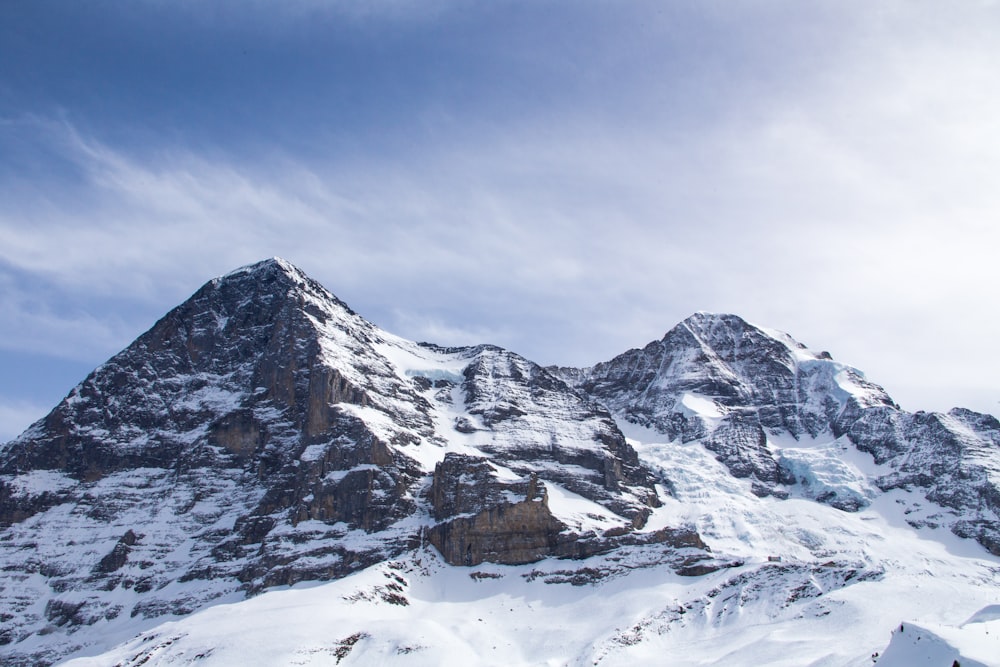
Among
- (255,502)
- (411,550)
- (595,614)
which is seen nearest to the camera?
(595,614)

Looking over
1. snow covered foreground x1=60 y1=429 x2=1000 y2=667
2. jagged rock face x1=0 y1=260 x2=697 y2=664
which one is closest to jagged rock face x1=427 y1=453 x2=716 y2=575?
jagged rock face x1=0 y1=260 x2=697 y2=664

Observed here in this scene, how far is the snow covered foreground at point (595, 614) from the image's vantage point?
117812mm

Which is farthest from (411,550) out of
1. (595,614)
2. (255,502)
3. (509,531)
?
(255,502)

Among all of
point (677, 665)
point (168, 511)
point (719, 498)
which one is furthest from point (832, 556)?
point (168, 511)

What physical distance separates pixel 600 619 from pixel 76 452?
11677 cm

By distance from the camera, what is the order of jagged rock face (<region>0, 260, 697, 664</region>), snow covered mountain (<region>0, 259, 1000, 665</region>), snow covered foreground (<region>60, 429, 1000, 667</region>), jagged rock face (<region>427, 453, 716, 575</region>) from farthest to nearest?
1. jagged rock face (<region>427, 453, 716, 575</region>)
2. jagged rock face (<region>0, 260, 697, 664</region>)
3. snow covered mountain (<region>0, 259, 1000, 665</region>)
4. snow covered foreground (<region>60, 429, 1000, 667</region>)

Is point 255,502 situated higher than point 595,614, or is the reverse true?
point 255,502

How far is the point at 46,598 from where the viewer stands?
159000 millimetres

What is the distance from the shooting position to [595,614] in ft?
466

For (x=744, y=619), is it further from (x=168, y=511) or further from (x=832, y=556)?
(x=168, y=511)

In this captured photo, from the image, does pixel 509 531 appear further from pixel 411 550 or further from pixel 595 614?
pixel 595 614

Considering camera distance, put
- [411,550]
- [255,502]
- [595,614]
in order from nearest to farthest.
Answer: [595,614] → [411,550] → [255,502]

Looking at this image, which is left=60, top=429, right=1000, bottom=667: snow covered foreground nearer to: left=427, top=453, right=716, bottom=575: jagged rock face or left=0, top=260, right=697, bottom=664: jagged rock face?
left=427, top=453, right=716, bottom=575: jagged rock face

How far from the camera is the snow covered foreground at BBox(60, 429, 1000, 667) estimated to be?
118 meters
